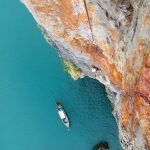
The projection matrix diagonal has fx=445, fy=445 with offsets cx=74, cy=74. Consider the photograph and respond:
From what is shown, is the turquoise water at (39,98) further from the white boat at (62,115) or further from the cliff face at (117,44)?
the cliff face at (117,44)

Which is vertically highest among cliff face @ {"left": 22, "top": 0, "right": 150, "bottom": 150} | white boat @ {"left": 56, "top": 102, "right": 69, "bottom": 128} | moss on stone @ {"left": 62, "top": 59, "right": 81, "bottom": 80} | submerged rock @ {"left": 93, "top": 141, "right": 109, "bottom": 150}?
cliff face @ {"left": 22, "top": 0, "right": 150, "bottom": 150}

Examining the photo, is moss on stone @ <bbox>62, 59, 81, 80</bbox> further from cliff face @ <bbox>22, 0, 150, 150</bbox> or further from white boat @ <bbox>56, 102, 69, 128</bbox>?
cliff face @ <bbox>22, 0, 150, 150</bbox>

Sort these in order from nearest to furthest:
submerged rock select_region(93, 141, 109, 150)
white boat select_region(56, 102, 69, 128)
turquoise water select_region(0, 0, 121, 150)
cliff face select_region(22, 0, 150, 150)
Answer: cliff face select_region(22, 0, 150, 150) < submerged rock select_region(93, 141, 109, 150) < turquoise water select_region(0, 0, 121, 150) < white boat select_region(56, 102, 69, 128)

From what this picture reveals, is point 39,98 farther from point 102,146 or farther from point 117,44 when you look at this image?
point 117,44

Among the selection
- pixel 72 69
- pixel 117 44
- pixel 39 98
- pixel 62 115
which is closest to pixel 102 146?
pixel 62 115

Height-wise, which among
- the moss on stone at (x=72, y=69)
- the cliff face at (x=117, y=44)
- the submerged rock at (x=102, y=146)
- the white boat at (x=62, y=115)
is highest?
the cliff face at (x=117, y=44)

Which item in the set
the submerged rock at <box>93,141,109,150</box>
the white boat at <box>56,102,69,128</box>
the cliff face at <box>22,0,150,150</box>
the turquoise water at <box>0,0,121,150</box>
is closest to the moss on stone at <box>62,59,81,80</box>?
the turquoise water at <box>0,0,121,150</box>

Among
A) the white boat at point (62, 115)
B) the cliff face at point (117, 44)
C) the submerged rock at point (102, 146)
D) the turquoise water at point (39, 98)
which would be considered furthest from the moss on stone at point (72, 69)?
the submerged rock at point (102, 146)

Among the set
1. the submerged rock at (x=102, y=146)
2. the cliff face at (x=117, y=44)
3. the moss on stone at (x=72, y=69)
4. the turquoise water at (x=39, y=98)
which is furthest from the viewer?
the turquoise water at (x=39, y=98)
